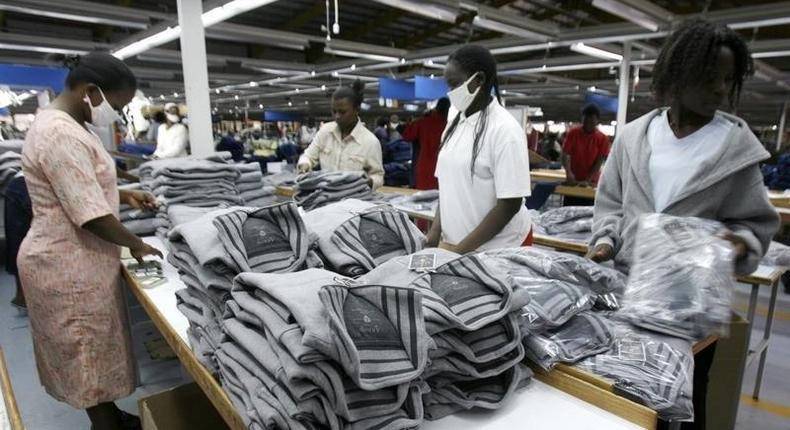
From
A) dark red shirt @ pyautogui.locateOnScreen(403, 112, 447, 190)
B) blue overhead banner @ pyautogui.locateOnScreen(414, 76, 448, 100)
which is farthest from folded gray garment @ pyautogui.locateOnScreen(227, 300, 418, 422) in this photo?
blue overhead banner @ pyautogui.locateOnScreen(414, 76, 448, 100)

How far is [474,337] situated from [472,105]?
120 centimetres

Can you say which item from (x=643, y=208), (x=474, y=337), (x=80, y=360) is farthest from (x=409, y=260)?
(x=80, y=360)

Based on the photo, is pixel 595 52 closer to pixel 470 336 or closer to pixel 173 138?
pixel 173 138

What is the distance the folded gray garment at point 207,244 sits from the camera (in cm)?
117

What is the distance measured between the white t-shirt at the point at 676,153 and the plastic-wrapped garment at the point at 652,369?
0.48m

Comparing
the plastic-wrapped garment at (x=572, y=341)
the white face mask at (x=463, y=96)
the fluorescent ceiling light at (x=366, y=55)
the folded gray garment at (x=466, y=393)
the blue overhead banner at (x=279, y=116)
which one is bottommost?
the folded gray garment at (x=466, y=393)

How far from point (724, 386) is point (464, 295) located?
1.79m

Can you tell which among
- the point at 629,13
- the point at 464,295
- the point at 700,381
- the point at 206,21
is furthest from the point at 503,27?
the point at 464,295

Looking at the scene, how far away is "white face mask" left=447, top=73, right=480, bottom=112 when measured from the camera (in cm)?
185

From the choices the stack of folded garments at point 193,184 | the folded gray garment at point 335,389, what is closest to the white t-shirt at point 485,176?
the folded gray garment at point 335,389

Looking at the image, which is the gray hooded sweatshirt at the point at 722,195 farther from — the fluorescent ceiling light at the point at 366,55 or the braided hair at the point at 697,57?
the fluorescent ceiling light at the point at 366,55

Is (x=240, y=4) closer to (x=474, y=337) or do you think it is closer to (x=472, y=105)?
(x=472, y=105)

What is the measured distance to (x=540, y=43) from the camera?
671 cm

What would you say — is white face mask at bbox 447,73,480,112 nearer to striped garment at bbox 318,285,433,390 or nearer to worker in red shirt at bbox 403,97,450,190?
striped garment at bbox 318,285,433,390
